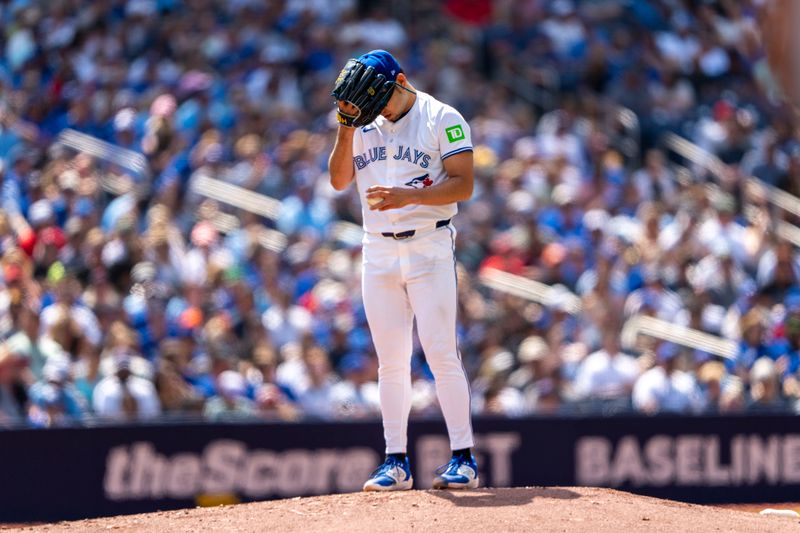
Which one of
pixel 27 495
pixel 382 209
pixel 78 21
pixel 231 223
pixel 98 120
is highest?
pixel 78 21

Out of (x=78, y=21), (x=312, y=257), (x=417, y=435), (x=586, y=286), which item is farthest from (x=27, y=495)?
(x=78, y=21)

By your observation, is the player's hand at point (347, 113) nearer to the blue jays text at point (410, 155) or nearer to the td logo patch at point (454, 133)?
the blue jays text at point (410, 155)

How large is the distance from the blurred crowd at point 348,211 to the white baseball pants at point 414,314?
332 cm

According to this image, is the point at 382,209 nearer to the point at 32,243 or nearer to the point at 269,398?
the point at 269,398

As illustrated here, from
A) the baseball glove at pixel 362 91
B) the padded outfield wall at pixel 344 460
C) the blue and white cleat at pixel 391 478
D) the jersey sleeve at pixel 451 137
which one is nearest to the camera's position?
the baseball glove at pixel 362 91

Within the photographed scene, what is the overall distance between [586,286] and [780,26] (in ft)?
27.4

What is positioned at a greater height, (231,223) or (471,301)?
(231,223)

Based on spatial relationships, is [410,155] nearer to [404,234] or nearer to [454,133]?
[454,133]

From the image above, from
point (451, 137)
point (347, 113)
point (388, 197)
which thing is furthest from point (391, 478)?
point (347, 113)

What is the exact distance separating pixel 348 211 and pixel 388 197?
7292mm

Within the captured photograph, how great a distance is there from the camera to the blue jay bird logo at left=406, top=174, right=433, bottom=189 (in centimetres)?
686

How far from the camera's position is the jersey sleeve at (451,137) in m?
6.85

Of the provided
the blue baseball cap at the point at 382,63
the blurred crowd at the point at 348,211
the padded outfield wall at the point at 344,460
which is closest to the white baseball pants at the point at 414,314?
the blue baseball cap at the point at 382,63

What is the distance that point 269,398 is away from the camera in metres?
10.9
